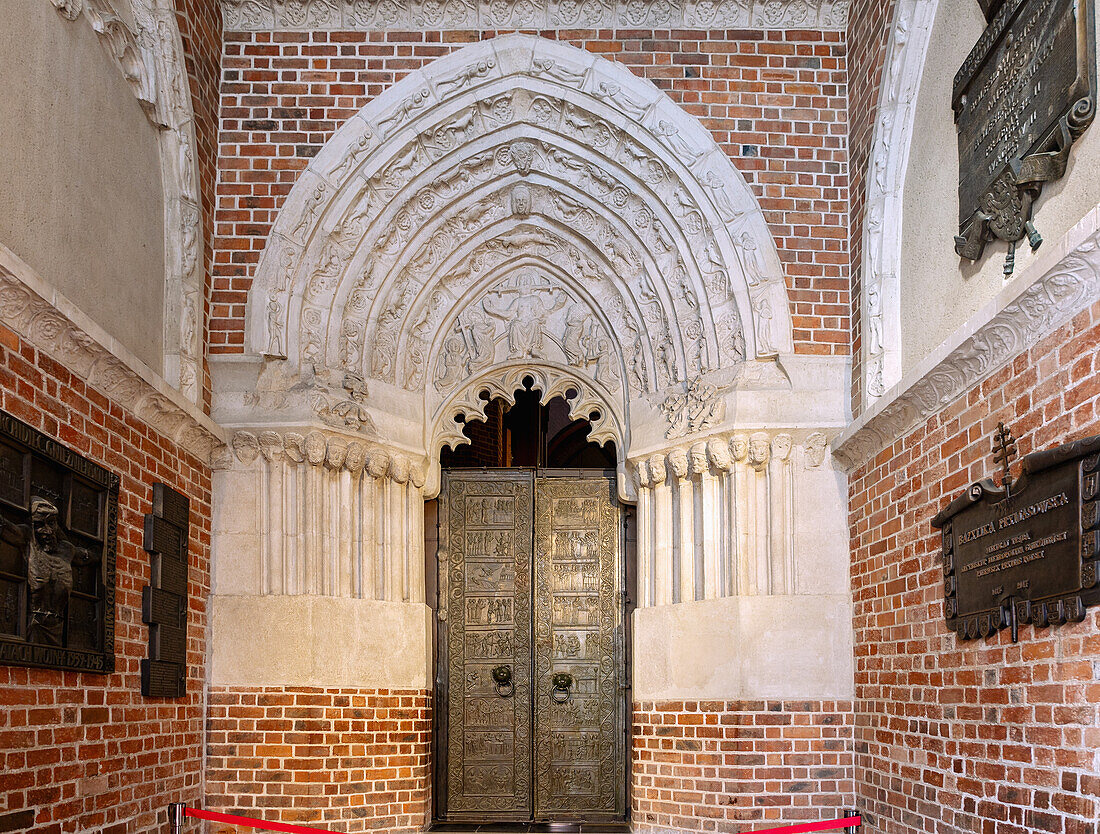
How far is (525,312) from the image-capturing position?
29.1 feet

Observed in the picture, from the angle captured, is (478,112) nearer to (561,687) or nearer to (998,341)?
(561,687)

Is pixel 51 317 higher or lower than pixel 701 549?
higher

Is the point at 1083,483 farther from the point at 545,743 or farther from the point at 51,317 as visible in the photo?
the point at 545,743

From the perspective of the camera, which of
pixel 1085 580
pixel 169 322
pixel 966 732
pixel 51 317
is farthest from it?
pixel 169 322

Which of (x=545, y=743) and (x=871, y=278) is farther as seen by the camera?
(x=545, y=743)

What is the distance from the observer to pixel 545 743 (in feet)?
28.2

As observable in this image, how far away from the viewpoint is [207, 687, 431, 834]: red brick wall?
7.30 meters

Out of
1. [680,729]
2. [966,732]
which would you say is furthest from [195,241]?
[966,732]

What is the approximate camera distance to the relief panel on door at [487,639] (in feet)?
28.0

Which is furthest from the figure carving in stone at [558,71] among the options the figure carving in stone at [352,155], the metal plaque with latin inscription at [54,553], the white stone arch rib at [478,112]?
the metal plaque with latin inscription at [54,553]

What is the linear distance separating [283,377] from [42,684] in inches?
120

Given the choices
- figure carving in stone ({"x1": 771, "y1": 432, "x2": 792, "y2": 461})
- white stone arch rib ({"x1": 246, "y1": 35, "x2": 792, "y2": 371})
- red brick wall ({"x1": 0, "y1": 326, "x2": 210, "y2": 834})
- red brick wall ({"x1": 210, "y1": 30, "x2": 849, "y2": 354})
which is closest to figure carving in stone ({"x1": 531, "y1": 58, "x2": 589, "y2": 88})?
white stone arch rib ({"x1": 246, "y1": 35, "x2": 792, "y2": 371})

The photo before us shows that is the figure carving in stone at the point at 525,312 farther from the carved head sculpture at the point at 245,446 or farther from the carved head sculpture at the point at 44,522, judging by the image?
the carved head sculpture at the point at 44,522

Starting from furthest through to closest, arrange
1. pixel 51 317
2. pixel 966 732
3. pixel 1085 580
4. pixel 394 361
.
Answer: pixel 394 361
pixel 966 732
pixel 51 317
pixel 1085 580
